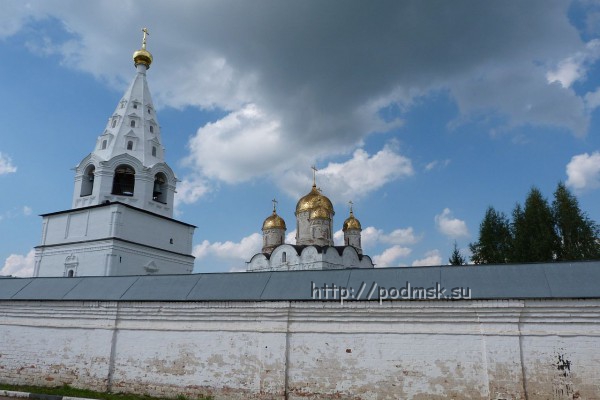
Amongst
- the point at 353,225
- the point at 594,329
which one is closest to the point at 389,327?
the point at 594,329

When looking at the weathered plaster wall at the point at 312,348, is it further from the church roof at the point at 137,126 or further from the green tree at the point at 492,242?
the green tree at the point at 492,242

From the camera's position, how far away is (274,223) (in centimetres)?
3338

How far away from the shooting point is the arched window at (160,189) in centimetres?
2017

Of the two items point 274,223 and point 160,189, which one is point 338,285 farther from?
point 274,223

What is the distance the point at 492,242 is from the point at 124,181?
1795cm

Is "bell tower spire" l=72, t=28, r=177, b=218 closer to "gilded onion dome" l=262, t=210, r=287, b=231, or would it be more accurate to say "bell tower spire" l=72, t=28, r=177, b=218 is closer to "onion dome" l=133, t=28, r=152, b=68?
"onion dome" l=133, t=28, r=152, b=68

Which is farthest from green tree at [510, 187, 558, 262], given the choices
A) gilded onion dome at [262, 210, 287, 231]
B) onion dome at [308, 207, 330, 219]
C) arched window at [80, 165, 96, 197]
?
arched window at [80, 165, 96, 197]

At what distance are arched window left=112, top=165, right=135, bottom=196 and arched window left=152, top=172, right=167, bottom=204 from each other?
949mm

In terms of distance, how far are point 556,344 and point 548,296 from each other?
2.16 ft

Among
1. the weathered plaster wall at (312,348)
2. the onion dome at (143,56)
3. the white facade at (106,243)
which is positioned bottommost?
the weathered plaster wall at (312,348)

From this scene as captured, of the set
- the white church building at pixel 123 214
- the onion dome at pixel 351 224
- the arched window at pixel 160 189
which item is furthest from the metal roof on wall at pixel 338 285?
the onion dome at pixel 351 224

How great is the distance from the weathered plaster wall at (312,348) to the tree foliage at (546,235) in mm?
16575

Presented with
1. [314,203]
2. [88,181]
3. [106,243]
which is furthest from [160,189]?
[314,203]

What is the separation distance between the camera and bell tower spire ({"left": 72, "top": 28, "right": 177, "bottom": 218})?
1897cm
